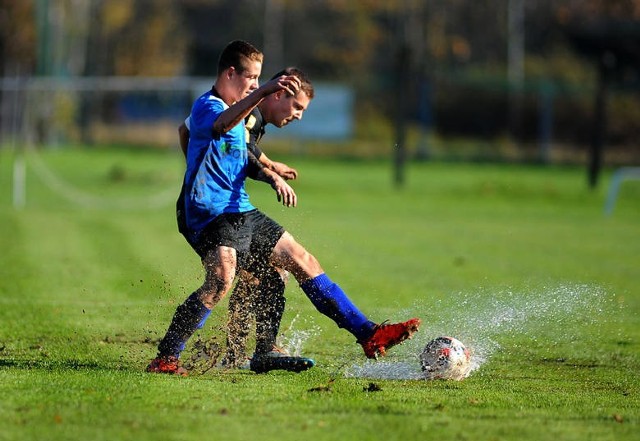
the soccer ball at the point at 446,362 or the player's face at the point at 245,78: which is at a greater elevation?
the player's face at the point at 245,78

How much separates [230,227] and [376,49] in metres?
54.7

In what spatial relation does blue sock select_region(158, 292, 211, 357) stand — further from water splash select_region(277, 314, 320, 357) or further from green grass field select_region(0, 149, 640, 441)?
water splash select_region(277, 314, 320, 357)

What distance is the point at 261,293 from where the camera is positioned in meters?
7.43

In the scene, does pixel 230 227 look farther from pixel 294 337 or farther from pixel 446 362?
pixel 294 337

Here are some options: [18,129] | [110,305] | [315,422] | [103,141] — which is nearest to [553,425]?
[315,422]

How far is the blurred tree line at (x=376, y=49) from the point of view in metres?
46.2

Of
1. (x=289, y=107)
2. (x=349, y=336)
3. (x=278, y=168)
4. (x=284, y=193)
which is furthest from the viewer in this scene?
(x=349, y=336)

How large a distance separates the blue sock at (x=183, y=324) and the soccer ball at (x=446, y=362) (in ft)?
4.31

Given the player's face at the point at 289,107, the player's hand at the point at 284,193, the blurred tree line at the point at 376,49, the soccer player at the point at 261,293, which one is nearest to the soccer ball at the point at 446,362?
the soccer player at the point at 261,293

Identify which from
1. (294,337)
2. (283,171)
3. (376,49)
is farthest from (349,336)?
(376,49)

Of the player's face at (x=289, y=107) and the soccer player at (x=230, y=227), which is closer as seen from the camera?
the soccer player at (x=230, y=227)

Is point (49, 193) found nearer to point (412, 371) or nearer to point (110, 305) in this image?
point (110, 305)

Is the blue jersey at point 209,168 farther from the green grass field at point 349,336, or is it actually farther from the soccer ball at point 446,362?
the soccer ball at point 446,362

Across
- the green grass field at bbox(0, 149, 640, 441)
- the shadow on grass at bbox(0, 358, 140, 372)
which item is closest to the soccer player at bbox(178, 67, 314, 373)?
the green grass field at bbox(0, 149, 640, 441)
